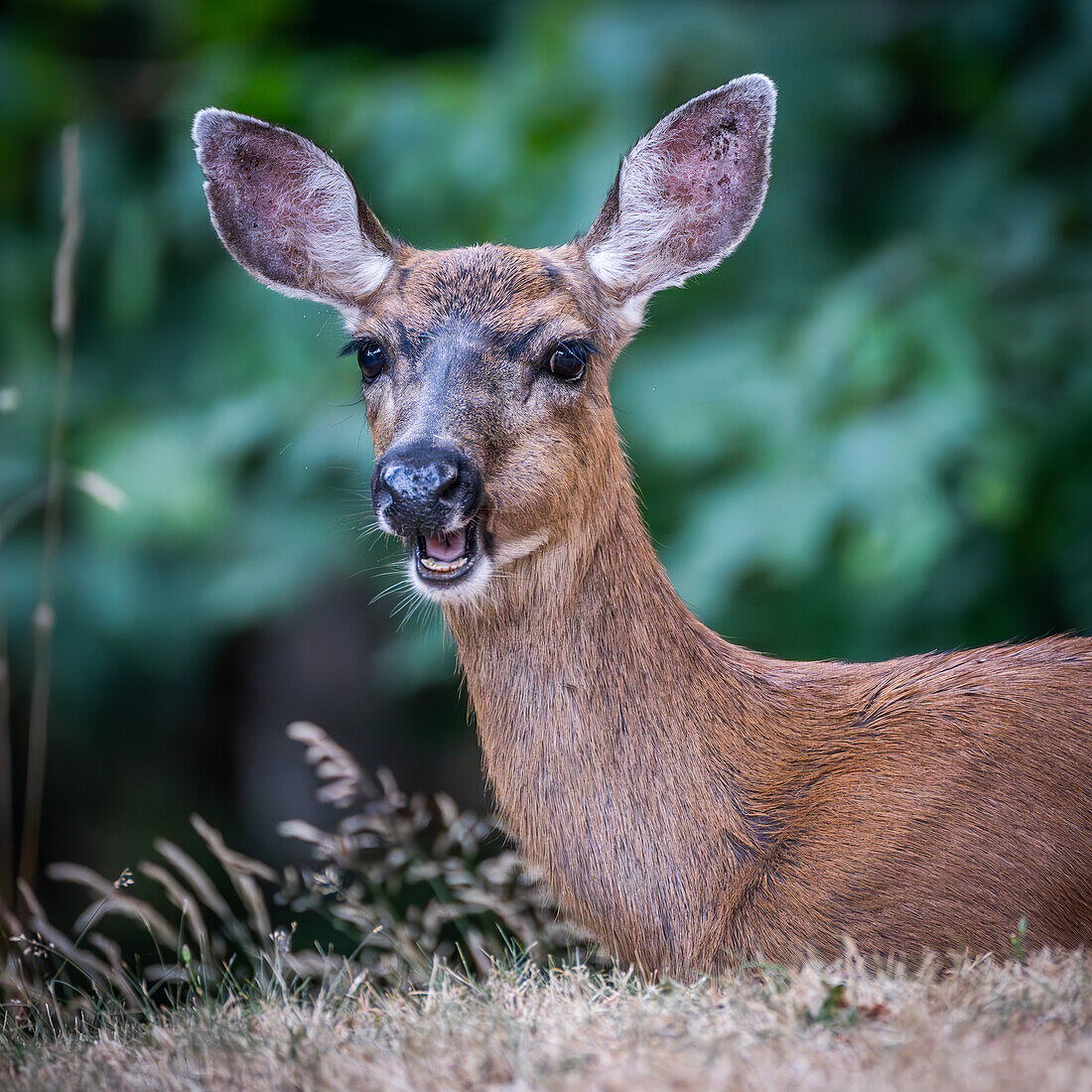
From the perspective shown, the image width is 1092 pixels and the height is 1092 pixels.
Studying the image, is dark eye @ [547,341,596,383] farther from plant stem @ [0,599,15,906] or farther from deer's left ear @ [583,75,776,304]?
plant stem @ [0,599,15,906]

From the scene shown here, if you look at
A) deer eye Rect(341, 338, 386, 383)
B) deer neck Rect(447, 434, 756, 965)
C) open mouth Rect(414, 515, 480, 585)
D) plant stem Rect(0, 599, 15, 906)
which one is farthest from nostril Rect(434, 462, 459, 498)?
plant stem Rect(0, 599, 15, 906)

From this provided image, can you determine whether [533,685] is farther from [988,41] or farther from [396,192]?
[988,41]

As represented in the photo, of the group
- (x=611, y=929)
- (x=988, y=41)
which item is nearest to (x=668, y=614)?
(x=611, y=929)

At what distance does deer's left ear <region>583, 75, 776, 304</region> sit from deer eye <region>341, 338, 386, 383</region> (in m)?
0.72

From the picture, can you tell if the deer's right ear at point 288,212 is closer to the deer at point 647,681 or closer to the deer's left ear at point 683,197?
the deer at point 647,681

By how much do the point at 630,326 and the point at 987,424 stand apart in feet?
5.83

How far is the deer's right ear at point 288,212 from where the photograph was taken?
4.31m

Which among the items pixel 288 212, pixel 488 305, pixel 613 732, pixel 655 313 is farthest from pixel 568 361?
pixel 655 313

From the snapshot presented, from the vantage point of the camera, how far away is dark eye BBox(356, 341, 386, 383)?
13.4 ft

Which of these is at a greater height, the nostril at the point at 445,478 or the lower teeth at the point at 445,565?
the nostril at the point at 445,478

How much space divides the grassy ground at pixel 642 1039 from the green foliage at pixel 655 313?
221cm

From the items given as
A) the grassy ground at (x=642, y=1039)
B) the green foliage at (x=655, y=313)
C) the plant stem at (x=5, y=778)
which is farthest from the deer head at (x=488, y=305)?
the plant stem at (x=5, y=778)

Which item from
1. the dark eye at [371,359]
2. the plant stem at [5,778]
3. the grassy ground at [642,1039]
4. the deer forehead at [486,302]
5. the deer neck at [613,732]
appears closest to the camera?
the grassy ground at [642,1039]

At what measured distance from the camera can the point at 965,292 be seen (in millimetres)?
5527
